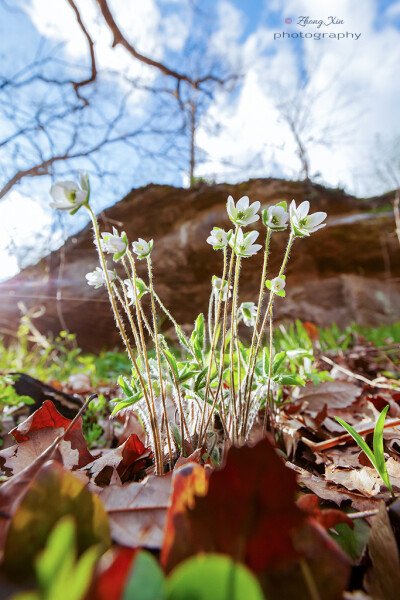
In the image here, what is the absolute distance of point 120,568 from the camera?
0.26 metres

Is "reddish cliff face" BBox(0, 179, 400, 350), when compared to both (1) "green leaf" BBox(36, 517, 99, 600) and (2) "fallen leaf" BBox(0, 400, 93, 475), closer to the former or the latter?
(2) "fallen leaf" BBox(0, 400, 93, 475)

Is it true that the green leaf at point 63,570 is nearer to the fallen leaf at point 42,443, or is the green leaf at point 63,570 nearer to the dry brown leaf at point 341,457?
the fallen leaf at point 42,443

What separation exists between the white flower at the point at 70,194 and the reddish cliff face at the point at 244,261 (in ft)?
16.9

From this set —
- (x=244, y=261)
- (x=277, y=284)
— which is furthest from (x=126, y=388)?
(x=244, y=261)

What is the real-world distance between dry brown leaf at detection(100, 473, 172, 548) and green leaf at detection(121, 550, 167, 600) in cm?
15

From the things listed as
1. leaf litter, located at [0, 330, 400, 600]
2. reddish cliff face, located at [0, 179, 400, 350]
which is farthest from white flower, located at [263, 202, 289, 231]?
reddish cliff face, located at [0, 179, 400, 350]

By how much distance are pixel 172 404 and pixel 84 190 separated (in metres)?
0.70

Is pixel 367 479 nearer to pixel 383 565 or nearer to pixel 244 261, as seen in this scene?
pixel 383 565

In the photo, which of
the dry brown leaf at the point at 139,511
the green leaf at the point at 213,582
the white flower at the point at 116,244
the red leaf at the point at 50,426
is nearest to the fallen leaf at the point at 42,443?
the red leaf at the point at 50,426

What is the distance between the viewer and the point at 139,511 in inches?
17.4

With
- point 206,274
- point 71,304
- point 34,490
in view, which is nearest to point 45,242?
point 71,304

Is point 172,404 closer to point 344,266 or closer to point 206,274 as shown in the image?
point 206,274

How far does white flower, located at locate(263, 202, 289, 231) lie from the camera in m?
0.72

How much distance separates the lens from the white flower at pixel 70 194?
0.56 metres
